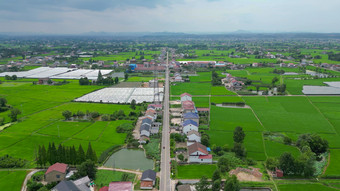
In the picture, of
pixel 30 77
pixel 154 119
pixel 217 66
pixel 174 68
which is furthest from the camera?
pixel 217 66

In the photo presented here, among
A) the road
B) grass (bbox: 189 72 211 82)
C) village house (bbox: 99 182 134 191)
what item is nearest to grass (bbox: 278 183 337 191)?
the road

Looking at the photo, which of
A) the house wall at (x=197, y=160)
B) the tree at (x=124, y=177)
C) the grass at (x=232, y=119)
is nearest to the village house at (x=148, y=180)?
the tree at (x=124, y=177)

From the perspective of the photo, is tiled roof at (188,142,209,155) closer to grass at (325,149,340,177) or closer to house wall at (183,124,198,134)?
house wall at (183,124,198,134)

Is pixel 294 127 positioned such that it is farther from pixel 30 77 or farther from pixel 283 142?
pixel 30 77

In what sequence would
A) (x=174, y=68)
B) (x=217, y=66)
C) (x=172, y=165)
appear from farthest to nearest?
(x=217, y=66)
(x=174, y=68)
(x=172, y=165)

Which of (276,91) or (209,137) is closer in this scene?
(209,137)

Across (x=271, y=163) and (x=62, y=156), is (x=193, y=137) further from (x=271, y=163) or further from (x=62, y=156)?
(x=62, y=156)

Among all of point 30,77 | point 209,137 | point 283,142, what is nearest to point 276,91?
point 283,142
